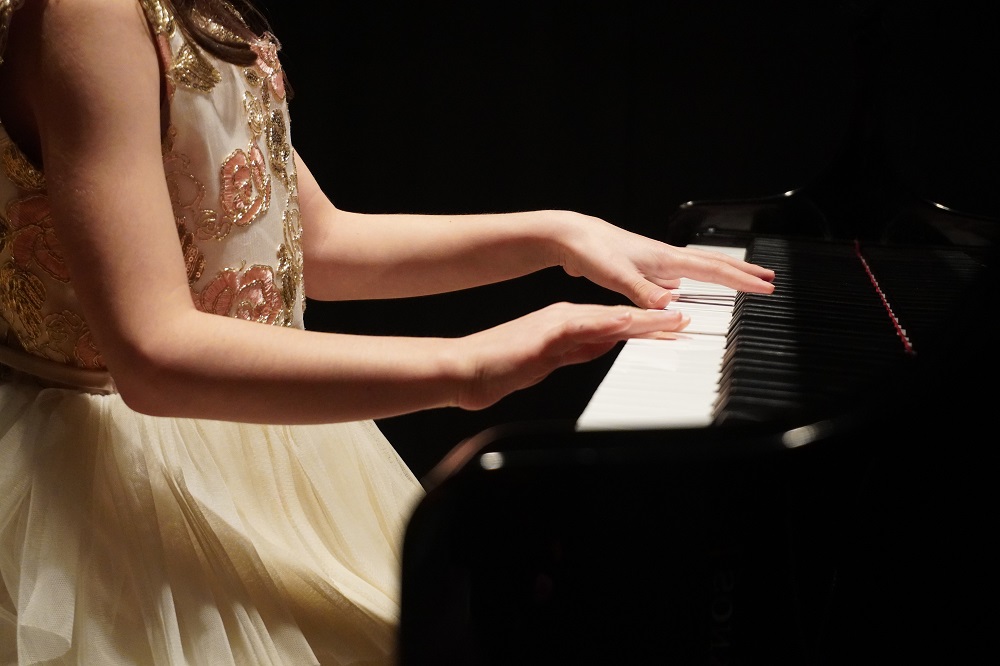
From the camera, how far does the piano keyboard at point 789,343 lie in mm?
639

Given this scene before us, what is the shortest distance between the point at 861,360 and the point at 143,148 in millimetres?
546

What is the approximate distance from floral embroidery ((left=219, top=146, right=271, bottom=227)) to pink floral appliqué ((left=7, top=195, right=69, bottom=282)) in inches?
5.4

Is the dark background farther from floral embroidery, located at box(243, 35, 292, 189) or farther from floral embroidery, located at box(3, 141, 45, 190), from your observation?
floral embroidery, located at box(3, 141, 45, 190)

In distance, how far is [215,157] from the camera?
0.77 m

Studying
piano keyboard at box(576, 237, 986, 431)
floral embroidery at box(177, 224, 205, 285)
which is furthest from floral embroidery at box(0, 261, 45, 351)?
piano keyboard at box(576, 237, 986, 431)

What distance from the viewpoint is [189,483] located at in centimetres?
73

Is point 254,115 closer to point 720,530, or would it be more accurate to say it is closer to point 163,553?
point 163,553

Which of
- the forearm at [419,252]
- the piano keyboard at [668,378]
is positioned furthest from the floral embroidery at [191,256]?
the piano keyboard at [668,378]

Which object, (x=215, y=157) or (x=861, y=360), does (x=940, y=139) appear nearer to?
(x=861, y=360)

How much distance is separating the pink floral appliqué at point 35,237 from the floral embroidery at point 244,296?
113 millimetres

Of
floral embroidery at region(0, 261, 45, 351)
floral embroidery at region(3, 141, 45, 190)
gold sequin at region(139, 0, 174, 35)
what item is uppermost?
gold sequin at region(139, 0, 174, 35)

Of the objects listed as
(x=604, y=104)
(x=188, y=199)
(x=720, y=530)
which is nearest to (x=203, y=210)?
(x=188, y=199)

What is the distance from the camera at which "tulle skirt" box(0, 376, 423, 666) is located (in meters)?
0.64

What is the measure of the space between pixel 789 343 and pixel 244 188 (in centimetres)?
48
